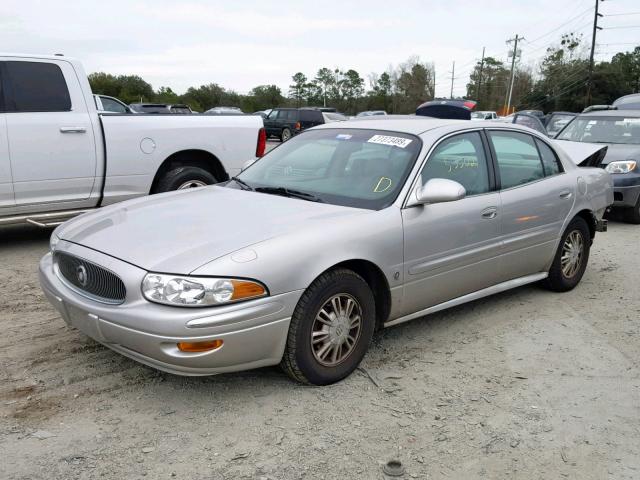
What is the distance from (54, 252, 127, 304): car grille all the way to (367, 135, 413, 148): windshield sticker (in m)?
2.10

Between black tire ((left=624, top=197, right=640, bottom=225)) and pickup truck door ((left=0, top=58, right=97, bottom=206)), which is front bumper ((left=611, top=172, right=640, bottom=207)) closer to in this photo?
black tire ((left=624, top=197, right=640, bottom=225))

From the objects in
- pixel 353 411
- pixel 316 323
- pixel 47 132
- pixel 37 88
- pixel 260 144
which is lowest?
pixel 353 411

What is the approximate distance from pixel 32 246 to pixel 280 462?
16.4ft

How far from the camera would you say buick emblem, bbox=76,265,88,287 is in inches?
135

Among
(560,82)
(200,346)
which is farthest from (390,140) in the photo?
(560,82)

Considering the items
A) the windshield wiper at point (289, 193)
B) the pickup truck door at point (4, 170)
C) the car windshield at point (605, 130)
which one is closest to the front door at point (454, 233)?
the windshield wiper at point (289, 193)

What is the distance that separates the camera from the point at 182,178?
23.5 ft

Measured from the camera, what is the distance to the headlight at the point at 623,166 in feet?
29.7

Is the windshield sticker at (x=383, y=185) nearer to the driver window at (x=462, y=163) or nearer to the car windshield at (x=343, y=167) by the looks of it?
the car windshield at (x=343, y=167)

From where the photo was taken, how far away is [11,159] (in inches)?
238

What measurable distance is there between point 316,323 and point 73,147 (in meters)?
4.13

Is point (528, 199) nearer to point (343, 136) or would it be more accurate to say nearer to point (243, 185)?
point (343, 136)

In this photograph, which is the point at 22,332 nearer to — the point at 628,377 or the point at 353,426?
the point at 353,426

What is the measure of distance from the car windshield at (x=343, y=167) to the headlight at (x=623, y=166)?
607 centimetres
